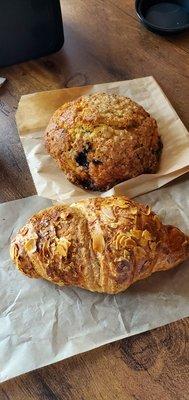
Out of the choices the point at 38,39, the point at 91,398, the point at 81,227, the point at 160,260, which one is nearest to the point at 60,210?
the point at 81,227

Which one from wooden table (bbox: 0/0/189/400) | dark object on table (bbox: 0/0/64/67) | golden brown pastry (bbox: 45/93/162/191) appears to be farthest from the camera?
dark object on table (bbox: 0/0/64/67)

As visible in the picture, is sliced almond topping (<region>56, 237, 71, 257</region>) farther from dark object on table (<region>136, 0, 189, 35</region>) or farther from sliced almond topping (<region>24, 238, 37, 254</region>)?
dark object on table (<region>136, 0, 189, 35</region>)

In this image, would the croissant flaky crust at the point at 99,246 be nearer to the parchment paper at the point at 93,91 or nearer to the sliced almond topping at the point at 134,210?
the sliced almond topping at the point at 134,210

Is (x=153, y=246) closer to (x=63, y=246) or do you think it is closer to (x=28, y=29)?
(x=63, y=246)

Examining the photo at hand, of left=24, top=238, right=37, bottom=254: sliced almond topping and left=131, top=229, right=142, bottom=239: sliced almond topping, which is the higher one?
left=24, top=238, right=37, bottom=254: sliced almond topping

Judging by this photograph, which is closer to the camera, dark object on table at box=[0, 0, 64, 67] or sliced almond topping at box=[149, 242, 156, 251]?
sliced almond topping at box=[149, 242, 156, 251]

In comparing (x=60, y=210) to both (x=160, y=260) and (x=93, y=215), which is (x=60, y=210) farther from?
(x=160, y=260)

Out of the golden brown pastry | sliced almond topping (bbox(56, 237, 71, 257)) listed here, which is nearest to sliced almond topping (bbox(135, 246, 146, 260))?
sliced almond topping (bbox(56, 237, 71, 257))
